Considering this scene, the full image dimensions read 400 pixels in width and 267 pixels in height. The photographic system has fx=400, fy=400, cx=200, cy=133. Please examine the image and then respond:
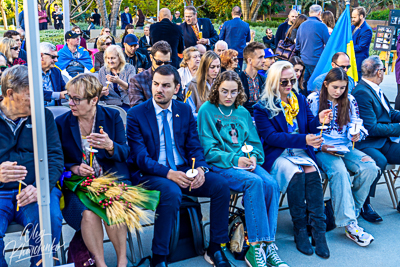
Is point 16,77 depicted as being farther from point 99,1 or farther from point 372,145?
point 99,1

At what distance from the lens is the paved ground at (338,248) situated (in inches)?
125

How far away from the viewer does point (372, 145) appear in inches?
163

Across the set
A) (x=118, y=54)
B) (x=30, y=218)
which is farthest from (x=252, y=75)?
(x=30, y=218)

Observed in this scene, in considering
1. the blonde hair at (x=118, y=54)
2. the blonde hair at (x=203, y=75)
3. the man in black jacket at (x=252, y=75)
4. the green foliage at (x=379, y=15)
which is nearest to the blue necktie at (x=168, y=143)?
the blonde hair at (x=203, y=75)

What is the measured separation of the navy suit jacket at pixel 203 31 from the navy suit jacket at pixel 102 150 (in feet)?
17.0

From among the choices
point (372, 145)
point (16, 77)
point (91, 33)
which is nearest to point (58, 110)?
point (16, 77)

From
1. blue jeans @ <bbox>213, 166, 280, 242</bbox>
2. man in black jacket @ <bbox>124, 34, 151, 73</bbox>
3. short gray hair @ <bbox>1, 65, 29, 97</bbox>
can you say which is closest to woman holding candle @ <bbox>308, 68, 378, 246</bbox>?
blue jeans @ <bbox>213, 166, 280, 242</bbox>

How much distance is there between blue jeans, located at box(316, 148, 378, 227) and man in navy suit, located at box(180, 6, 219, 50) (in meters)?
4.68

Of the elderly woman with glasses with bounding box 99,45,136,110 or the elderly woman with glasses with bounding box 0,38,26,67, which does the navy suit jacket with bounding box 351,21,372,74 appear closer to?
the elderly woman with glasses with bounding box 99,45,136,110

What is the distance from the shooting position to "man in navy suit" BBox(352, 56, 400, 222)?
405 cm

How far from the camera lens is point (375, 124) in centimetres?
407

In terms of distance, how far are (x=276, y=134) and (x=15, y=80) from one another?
2.12 m

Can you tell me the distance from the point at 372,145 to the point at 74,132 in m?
2.98

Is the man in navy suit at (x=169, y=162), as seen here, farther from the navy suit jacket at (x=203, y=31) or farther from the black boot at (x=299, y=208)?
the navy suit jacket at (x=203, y=31)
